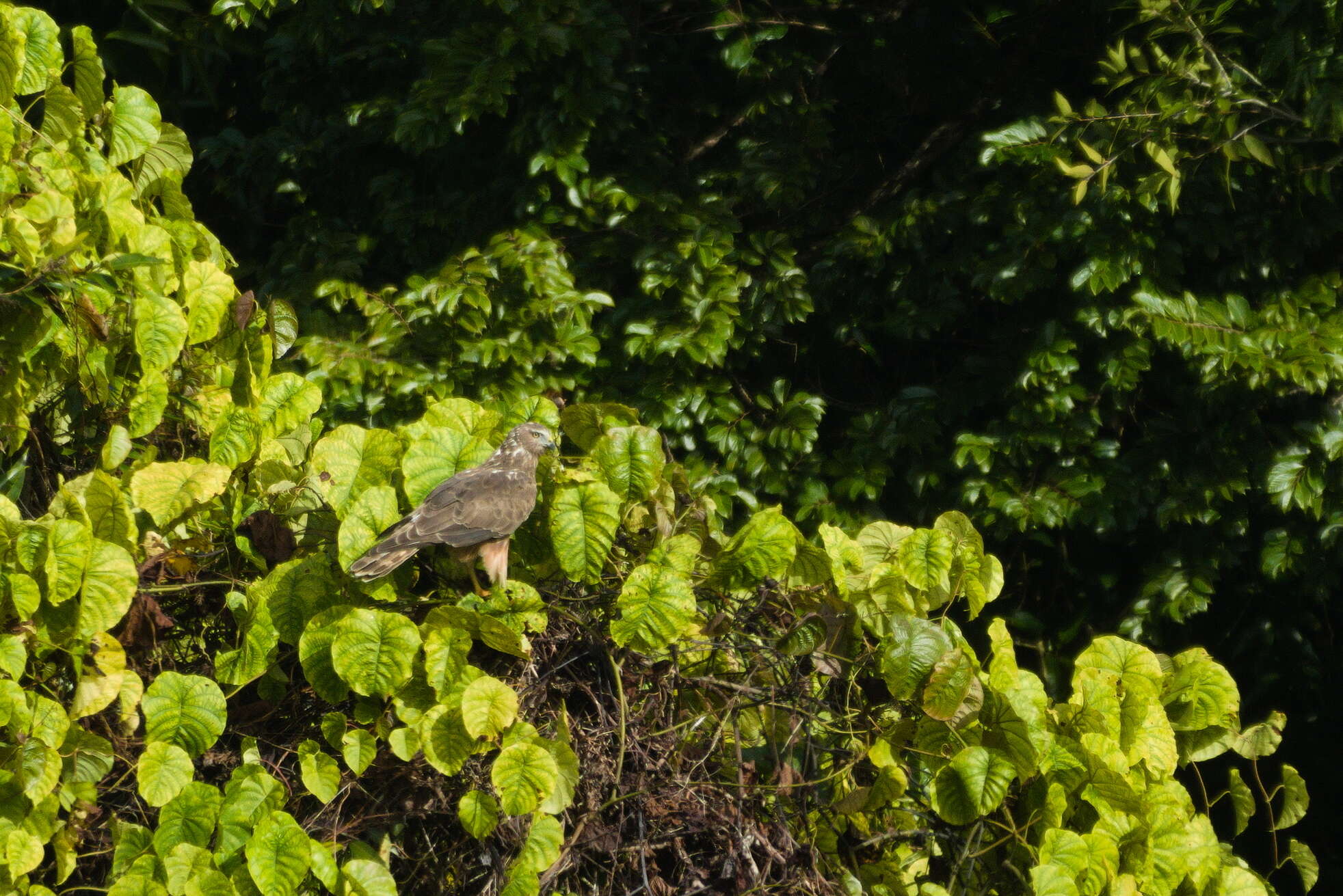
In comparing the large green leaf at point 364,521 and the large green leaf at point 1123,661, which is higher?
the large green leaf at point 364,521

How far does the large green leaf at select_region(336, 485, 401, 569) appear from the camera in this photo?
2.08m

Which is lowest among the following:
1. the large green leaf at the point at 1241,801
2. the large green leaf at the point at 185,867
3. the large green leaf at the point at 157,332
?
the large green leaf at the point at 1241,801

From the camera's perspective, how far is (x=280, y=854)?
1.92 meters

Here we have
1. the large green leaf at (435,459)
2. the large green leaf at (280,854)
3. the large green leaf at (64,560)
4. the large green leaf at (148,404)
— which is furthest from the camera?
the large green leaf at (148,404)

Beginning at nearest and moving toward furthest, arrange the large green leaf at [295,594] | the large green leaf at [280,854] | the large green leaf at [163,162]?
the large green leaf at [280,854]
the large green leaf at [295,594]
the large green leaf at [163,162]

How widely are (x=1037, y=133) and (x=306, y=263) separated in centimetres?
316

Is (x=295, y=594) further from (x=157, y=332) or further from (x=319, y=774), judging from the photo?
(x=157, y=332)

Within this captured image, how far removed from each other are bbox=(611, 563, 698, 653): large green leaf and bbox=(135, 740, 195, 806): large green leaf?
73 cm

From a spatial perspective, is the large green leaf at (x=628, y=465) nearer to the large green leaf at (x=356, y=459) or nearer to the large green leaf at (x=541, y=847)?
the large green leaf at (x=356, y=459)

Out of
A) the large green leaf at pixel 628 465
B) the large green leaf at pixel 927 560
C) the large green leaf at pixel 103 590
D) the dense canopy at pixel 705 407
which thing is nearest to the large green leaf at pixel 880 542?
the dense canopy at pixel 705 407

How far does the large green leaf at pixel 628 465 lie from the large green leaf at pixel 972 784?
73 cm

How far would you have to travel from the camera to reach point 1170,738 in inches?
87.1

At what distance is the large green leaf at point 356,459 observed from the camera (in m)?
2.34

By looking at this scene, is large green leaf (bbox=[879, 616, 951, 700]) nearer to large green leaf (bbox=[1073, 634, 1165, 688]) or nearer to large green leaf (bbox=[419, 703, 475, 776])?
large green leaf (bbox=[1073, 634, 1165, 688])
